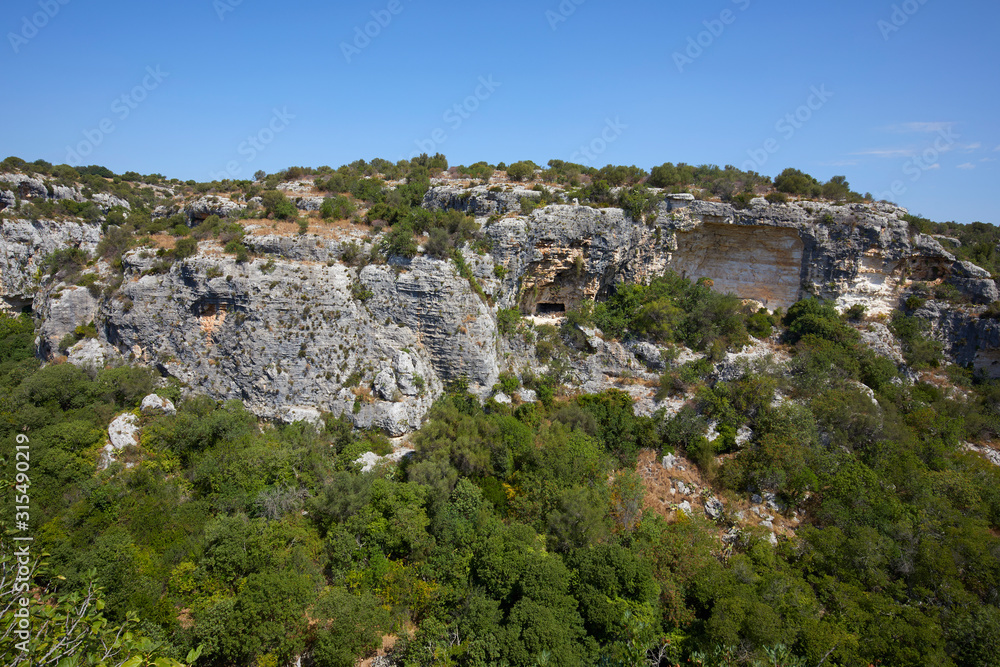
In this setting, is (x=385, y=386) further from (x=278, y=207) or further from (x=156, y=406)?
(x=278, y=207)

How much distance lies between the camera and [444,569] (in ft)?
50.5

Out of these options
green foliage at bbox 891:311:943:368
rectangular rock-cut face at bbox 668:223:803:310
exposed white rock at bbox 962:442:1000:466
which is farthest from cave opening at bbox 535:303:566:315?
exposed white rock at bbox 962:442:1000:466

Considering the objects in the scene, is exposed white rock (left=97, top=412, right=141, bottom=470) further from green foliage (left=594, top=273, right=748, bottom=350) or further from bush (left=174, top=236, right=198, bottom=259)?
green foliage (left=594, top=273, right=748, bottom=350)

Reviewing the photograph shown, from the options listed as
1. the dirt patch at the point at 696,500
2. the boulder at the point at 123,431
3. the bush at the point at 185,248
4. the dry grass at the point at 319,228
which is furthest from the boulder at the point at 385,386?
the dirt patch at the point at 696,500

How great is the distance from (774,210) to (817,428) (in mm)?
13842

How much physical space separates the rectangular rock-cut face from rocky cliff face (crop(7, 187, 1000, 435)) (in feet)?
0.38

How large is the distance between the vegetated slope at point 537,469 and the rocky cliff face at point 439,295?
0.20 m

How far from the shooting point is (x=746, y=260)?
2980cm

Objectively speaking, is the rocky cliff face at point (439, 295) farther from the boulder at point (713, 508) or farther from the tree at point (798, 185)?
the boulder at point (713, 508)

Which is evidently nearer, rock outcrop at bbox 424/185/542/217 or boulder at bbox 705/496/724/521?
boulder at bbox 705/496/724/521

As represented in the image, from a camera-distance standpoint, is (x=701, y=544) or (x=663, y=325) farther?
(x=663, y=325)

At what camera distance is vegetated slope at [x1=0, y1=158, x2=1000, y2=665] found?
1331 cm

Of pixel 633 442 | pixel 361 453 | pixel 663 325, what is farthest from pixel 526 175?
pixel 361 453

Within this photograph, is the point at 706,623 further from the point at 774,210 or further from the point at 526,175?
the point at 526,175
